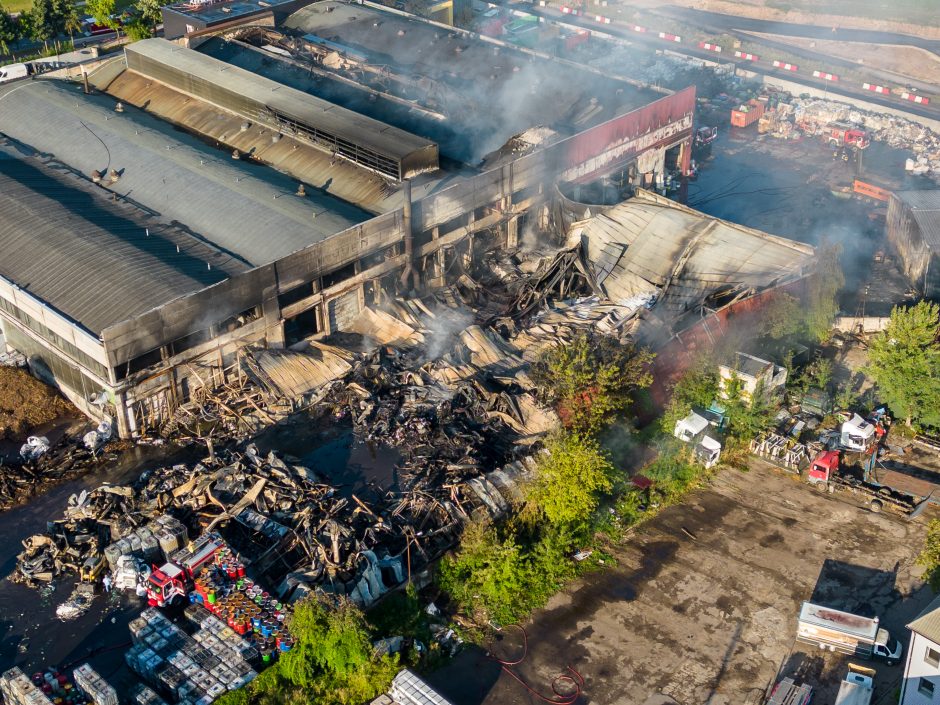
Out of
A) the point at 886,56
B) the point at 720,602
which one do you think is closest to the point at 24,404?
the point at 720,602

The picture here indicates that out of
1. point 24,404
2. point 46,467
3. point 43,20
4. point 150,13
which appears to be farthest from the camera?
point 150,13

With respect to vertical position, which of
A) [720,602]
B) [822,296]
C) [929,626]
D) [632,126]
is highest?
[632,126]

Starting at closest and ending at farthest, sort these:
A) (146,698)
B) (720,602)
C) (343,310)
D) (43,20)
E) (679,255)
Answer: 1. (146,698)
2. (720,602)
3. (343,310)
4. (679,255)
5. (43,20)

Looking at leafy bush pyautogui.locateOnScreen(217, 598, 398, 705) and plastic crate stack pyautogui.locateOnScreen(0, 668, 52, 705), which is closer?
plastic crate stack pyautogui.locateOnScreen(0, 668, 52, 705)

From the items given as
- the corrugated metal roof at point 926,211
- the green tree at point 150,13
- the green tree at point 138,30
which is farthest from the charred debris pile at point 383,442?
the green tree at point 150,13

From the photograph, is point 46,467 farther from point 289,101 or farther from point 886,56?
point 886,56

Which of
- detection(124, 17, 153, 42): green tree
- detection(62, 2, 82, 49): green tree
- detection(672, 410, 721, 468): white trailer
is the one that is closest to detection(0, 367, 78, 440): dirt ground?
detection(672, 410, 721, 468): white trailer

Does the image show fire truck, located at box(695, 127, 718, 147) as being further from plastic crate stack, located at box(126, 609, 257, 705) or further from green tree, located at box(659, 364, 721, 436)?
plastic crate stack, located at box(126, 609, 257, 705)

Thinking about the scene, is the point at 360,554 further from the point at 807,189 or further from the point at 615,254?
the point at 807,189
